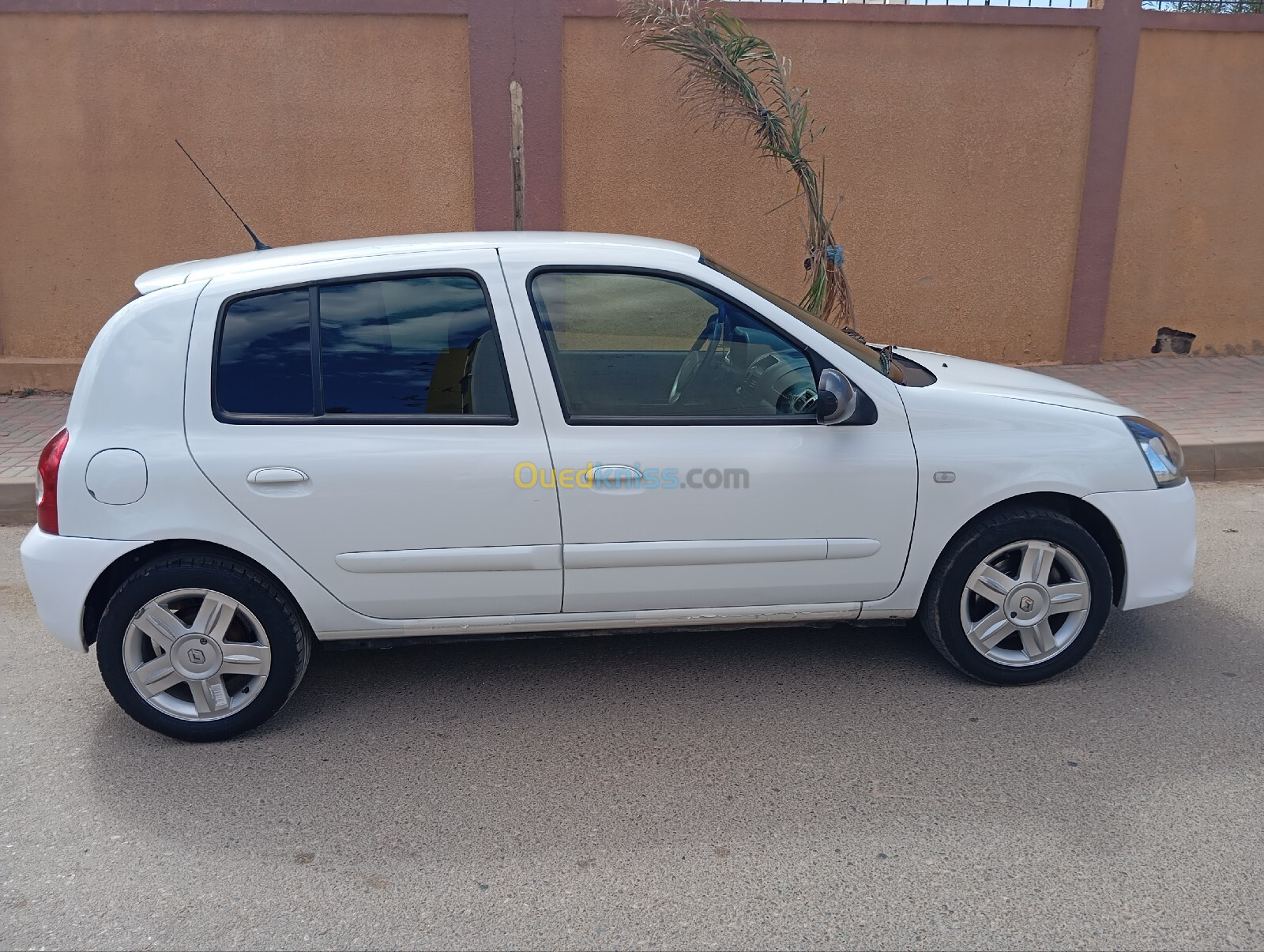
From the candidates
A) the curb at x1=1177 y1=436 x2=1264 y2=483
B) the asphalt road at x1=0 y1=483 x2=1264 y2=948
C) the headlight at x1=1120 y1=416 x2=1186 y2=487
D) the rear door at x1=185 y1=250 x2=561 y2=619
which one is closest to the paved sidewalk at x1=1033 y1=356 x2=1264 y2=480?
the curb at x1=1177 y1=436 x2=1264 y2=483

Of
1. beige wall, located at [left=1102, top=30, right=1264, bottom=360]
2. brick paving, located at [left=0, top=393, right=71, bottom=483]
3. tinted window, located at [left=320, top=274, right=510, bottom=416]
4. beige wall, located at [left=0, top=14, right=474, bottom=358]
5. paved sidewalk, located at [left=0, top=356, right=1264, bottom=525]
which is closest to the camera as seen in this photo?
tinted window, located at [left=320, top=274, right=510, bottom=416]

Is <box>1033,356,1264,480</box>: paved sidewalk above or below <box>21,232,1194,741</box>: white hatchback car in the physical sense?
below

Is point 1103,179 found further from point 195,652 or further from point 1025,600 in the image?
point 195,652

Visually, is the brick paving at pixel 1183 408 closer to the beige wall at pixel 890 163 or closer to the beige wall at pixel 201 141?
the beige wall at pixel 890 163

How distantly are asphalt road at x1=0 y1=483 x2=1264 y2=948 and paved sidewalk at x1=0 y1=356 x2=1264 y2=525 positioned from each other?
253 cm

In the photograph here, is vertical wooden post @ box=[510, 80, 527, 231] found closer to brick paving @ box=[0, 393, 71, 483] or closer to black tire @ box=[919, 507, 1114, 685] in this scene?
brick paving @ box=[0, 393, 71, 483]

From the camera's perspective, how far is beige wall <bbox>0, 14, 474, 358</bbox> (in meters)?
8.07

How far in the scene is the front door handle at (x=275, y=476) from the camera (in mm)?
3469

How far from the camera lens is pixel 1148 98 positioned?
863 cm

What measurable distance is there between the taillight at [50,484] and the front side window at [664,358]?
1617 mm

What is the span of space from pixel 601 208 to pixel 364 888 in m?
6.51

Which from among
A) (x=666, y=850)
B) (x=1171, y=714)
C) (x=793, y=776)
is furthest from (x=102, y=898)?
(x=1171, y=714)

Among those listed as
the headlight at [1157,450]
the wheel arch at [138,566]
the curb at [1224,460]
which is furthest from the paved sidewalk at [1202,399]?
the wheel arch at [138,566]

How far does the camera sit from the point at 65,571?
3.48 meters
